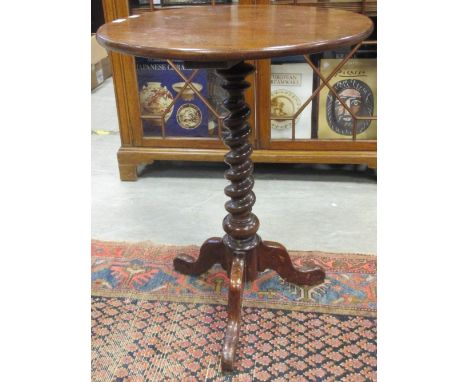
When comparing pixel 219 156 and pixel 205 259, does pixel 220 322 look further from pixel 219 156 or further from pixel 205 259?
pixel 219 156

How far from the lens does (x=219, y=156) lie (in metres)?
2.06

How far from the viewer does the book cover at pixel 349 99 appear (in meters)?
1.92

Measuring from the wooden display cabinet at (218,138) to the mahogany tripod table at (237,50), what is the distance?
0.53 metres

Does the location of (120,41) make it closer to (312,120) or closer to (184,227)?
(184,227)

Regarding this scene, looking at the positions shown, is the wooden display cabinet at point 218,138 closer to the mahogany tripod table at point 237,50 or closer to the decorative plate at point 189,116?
the decorative plate at point 189,116

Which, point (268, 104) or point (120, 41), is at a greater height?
point (120, 41)

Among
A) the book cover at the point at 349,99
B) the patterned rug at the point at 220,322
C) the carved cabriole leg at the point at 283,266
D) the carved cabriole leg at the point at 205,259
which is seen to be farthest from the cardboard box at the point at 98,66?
the carved cabriole leg at the point at 283,266

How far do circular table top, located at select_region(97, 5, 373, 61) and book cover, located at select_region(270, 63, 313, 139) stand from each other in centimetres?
55

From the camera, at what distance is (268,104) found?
196cm

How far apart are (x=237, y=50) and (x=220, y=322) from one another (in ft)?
2.48

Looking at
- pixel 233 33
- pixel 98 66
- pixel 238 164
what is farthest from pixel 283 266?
pixel 98 66

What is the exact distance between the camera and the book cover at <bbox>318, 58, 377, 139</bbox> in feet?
6.31

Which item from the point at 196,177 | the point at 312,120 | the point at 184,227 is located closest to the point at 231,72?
the point at 184,227
